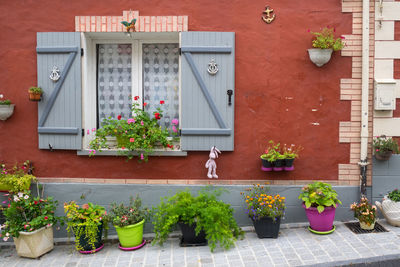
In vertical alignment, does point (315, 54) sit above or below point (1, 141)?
above

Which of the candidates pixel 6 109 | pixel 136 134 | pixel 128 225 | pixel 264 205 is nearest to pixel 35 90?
pixel 6 109

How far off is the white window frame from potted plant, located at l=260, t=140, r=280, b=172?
6.50ft

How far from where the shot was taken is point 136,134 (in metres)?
5.28

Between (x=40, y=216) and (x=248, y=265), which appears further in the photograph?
(x=40, y=216)

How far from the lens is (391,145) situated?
17.1ft

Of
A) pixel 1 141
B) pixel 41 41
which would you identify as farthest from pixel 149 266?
pixel 41 41

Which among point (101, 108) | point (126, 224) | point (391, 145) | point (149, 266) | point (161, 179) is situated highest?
A: point (101, 108)

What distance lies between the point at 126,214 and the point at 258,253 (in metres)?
1.73

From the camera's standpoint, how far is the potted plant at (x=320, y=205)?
5047 millimetres

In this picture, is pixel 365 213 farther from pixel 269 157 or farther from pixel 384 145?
pixel 269 157

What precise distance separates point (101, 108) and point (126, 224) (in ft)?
5.93

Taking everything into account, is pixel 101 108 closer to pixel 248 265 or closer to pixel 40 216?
pixel 40 216

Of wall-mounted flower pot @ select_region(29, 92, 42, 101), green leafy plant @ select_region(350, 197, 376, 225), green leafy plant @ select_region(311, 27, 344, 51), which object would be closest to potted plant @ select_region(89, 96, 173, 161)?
wall-mounted flower pot @ select_region(29, 92, 42, 101)

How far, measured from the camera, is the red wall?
536 cm
